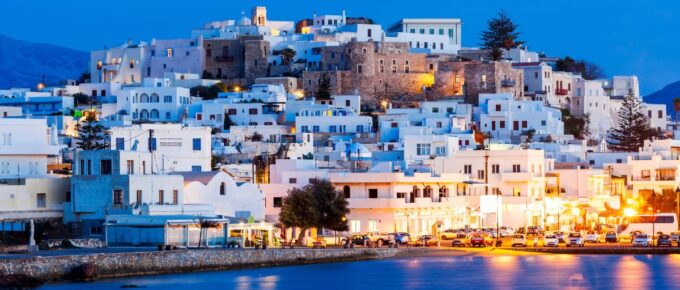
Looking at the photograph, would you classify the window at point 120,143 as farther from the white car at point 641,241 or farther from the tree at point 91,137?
the white car at point 641,241

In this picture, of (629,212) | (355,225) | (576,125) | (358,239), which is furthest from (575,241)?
(576,125)

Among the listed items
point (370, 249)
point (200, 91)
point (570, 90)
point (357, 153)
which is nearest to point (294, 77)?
point (200, 91)

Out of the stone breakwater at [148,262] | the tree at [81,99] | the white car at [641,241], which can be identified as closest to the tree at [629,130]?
the tree at [81,99]

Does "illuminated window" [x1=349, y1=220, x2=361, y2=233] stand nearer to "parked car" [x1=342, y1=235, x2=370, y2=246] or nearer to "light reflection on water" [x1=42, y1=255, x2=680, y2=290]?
"parked car" [x1=342, y1=235, x2=370, y2=246]

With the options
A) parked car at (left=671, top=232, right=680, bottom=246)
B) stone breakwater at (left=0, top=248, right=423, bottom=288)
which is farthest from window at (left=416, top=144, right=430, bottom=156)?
stone breakwater at (left=0, top=248, right=423, bottom=288)

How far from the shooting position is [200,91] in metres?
118

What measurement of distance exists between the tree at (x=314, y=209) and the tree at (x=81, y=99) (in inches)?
1967

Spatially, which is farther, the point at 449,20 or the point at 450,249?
the point at 449,20

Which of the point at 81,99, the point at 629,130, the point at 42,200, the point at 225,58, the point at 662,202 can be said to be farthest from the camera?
the point at 225,58

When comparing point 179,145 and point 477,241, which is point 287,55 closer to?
point 179,145

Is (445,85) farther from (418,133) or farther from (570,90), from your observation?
(418,133)

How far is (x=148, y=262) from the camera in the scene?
186ft

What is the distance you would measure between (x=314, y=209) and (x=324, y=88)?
4806cm

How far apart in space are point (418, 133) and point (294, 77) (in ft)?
80.2
